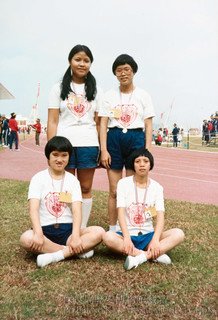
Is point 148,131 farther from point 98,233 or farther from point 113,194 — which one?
point 98,233

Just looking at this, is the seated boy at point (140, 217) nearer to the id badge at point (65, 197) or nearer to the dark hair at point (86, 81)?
the id badge at point (65, 197)

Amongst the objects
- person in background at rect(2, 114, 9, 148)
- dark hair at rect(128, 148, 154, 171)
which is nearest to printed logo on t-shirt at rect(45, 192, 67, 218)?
dark hair at rect(128, 148, 154, 171)

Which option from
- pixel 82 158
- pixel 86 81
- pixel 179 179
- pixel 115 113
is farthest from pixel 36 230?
pixel 179 179

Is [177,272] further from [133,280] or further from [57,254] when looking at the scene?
[57,254]

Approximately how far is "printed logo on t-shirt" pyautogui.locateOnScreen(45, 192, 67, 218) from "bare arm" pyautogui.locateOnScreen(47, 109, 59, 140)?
629 millimetres

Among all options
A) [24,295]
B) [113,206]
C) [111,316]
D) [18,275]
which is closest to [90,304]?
[111,316]

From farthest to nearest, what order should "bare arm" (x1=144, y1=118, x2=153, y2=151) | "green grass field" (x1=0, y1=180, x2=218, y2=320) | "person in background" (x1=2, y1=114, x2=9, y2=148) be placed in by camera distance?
"person in background" (x1=2, y1=114, x2=9, y2=148) → "bare arm" (x1=144, y1=118, x2=153, y2=151) → "green grass field" (x1=0, y1=180, x2=218, y2=320)

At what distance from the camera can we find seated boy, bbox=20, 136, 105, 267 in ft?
12.6

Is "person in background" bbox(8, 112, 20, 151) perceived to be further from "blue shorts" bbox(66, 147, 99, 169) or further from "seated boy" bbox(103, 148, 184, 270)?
"seated boy" bbox(103, 148, 184, 270)

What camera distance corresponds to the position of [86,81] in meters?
4.30

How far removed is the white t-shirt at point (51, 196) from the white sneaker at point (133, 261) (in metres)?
0.70

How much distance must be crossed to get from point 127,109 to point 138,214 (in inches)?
42.5

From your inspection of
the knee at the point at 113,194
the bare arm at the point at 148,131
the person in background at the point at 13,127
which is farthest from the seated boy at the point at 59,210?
the person in background at the point at 13,127

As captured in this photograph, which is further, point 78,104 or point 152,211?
point 78,104
